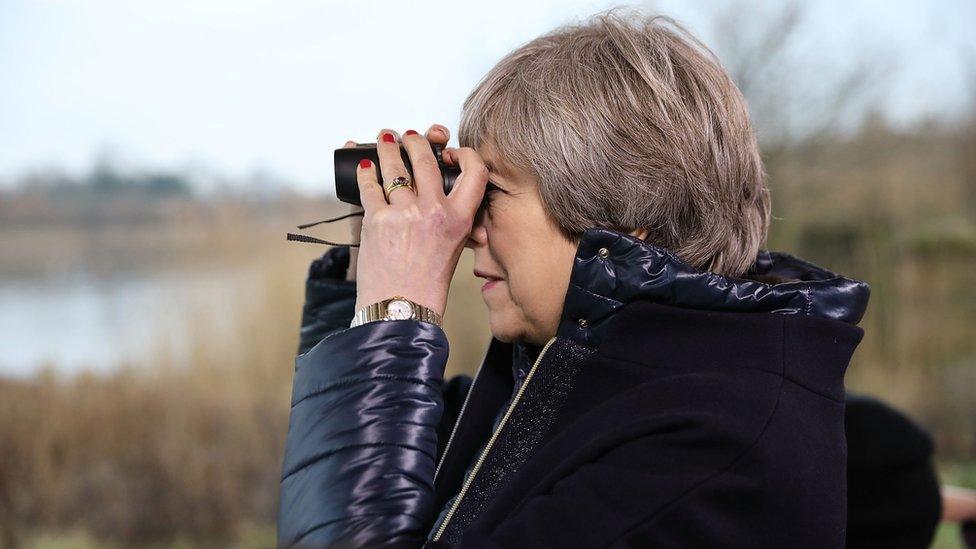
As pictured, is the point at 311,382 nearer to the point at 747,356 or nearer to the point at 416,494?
the point at 416,494

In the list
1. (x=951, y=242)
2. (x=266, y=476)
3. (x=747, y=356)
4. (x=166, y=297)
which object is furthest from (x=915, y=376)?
(x=747, y=356)

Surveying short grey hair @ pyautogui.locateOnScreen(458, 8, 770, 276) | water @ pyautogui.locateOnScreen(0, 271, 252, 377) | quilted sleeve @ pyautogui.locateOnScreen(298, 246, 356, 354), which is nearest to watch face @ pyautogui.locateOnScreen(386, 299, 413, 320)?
short grey hair @ pyautogui.locateOnScreen(458, 8, 770, 276)

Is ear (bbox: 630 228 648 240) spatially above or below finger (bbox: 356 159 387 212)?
below

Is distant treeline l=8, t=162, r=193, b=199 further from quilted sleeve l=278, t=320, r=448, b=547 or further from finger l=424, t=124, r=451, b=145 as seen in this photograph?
quilted sleeve l=278, t=320, r=448, b=547

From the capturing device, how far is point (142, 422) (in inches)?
153

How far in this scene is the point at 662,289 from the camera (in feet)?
3.36

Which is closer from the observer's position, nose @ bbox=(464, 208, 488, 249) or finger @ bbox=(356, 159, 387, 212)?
finger @ bbox=(356, 159, 387, 212)

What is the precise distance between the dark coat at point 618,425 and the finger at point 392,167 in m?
0.16

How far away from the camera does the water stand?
3807 mm

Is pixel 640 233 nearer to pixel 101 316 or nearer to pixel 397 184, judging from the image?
pixel 397 184

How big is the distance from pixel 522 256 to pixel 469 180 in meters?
0.13

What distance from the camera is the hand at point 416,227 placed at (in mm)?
1056

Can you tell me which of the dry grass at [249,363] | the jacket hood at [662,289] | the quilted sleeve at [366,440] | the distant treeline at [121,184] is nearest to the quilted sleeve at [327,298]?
the quilted sleeve at [366,440]

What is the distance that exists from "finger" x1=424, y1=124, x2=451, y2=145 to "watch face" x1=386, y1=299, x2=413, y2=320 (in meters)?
0.29
